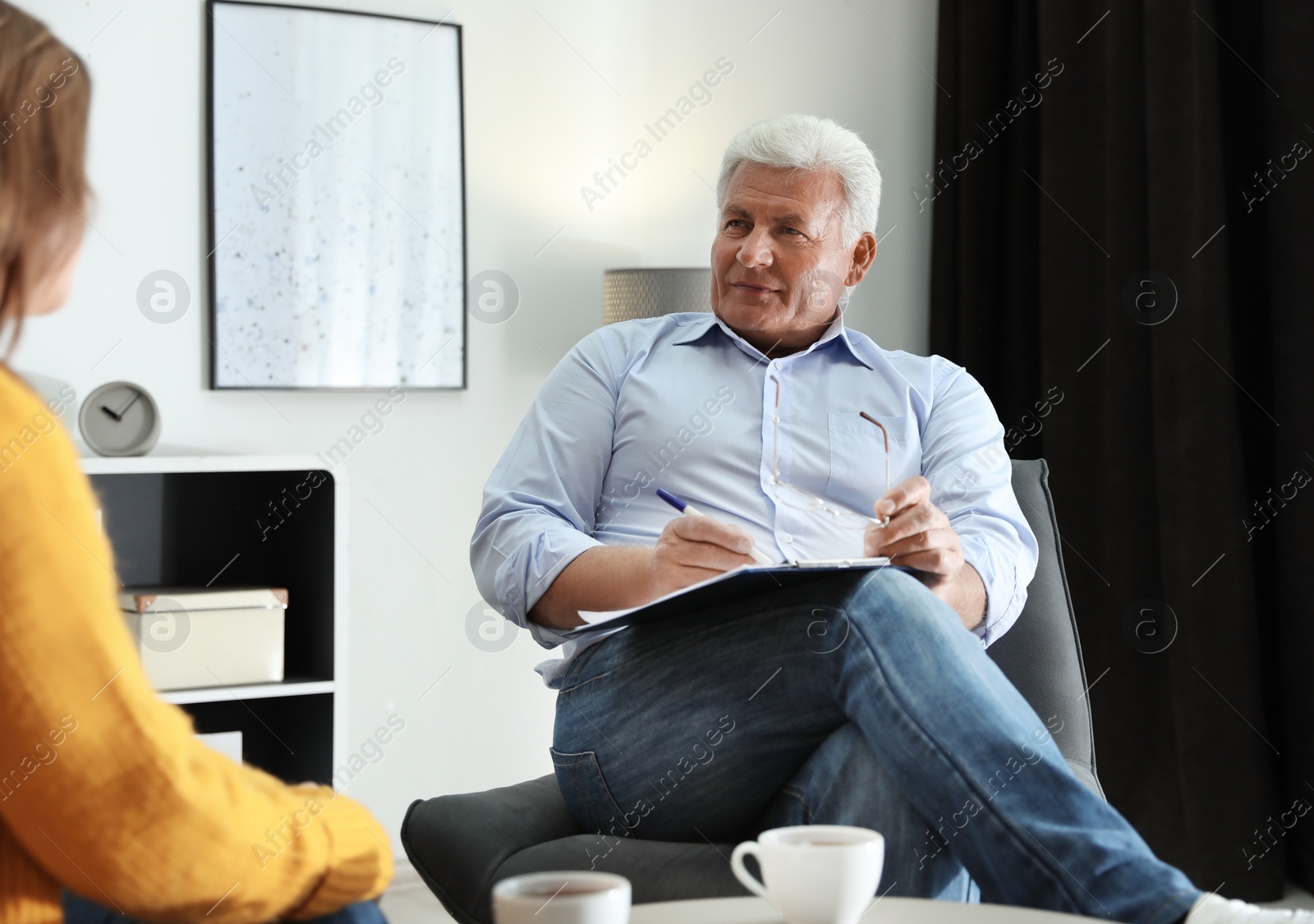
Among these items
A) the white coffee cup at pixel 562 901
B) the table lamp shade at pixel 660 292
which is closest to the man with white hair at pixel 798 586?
the white coffee cup at pixel 562 901

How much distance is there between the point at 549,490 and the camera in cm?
154

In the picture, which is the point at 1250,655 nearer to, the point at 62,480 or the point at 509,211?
the point at 509,211

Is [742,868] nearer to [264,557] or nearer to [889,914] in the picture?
[889,914]

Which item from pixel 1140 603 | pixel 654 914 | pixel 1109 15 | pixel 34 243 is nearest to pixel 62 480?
pixel 34 243

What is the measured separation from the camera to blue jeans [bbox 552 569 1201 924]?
0.91 m

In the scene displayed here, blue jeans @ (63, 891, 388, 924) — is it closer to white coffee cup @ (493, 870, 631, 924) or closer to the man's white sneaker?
white coffee cup @ (493, 870, 631, 924)

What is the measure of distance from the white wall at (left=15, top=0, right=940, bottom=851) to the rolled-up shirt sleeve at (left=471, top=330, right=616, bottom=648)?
106cm

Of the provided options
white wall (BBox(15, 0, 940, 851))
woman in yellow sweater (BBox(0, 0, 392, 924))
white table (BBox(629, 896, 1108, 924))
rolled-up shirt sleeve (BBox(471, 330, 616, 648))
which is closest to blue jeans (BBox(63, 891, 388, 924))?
woman in yellow sweater (BBox(0, 0, 392, 924))

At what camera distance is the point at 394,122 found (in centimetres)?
260

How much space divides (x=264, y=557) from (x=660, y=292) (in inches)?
37.6

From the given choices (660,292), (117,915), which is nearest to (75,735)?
(117,915)

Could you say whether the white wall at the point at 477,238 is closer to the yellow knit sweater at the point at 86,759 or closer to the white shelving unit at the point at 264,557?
the white shelving unit at the point at 264,557

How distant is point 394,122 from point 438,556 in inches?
36.9

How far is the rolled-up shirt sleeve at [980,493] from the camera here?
1.47 metres
